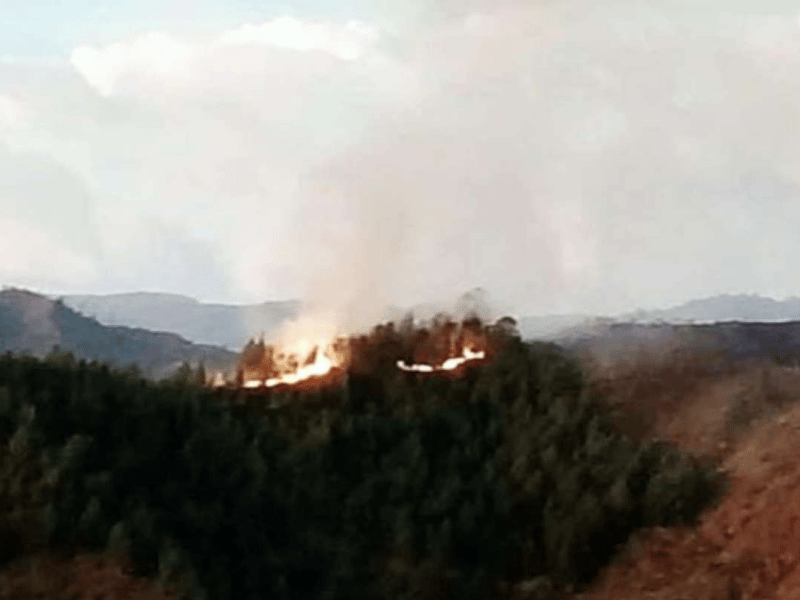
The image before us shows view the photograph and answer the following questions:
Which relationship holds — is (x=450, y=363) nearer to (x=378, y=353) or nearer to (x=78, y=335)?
(x=378, y=353)

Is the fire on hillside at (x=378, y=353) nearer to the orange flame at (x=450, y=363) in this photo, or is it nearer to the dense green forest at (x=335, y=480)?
the orange flame at (x=450, y=363)

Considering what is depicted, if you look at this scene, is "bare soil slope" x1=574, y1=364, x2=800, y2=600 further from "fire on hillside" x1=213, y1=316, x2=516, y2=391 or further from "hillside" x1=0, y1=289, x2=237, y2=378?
"hillside" x1=0, y1=289, x2=237, y2=378

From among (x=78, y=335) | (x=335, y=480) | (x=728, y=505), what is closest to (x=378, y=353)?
(x=335, y=480)

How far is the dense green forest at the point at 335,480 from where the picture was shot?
1120 cm

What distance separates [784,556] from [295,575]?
4.23 m

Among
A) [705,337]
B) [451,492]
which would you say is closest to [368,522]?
[451,492]

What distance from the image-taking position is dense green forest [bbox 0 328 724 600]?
36.7 ft

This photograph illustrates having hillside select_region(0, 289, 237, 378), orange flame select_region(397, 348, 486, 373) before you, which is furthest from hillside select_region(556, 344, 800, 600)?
hillside select_region(0, 289, 237, 378)

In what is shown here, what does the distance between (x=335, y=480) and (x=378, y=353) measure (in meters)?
3.97

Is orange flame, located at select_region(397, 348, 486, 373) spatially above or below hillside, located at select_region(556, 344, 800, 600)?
above

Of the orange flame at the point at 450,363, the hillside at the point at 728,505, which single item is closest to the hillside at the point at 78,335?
the orange flame at the point at 450,363

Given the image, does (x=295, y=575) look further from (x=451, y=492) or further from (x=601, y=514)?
(x=601, y=514)

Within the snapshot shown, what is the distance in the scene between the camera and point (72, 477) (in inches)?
444

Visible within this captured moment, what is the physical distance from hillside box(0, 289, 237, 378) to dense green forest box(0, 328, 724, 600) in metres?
29.3
